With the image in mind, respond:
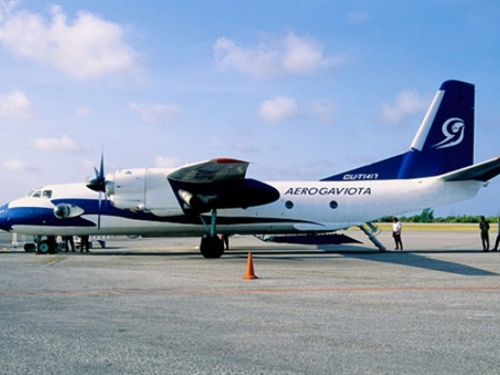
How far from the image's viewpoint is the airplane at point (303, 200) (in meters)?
20.5

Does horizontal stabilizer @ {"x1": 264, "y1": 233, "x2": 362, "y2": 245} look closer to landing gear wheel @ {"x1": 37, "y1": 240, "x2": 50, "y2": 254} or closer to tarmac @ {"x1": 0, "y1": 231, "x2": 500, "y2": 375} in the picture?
tarmac @ {"x1": 0, "y1": 231, "x2": 500, "y2": 375}

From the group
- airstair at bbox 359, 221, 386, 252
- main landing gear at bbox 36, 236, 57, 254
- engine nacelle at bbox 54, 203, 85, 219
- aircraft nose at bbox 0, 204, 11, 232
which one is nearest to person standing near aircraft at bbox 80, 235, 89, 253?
main landing gear at bbox 36, 236, 57, 254

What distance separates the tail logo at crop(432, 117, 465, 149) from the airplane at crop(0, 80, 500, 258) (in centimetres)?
4

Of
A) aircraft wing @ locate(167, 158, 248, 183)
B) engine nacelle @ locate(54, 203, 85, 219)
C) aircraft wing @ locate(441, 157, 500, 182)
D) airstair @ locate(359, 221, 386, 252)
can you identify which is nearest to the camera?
aircraft wing @ locate(167, 158, 248, 183)

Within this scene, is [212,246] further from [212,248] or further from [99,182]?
[99,182]

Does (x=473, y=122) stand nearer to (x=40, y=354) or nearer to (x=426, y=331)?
Answer: (x=426, y=331)

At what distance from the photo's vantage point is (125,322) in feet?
24.2

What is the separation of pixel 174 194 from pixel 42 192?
621 centimetres

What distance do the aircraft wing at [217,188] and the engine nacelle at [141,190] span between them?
1.23ft

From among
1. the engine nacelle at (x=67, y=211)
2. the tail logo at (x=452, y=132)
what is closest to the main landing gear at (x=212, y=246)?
the engine nacelle at (x=67, y=211)

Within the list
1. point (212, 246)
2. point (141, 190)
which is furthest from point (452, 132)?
point (141, 190)

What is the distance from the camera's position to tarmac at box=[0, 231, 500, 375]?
5289 mm

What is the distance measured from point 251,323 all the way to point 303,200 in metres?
14.3

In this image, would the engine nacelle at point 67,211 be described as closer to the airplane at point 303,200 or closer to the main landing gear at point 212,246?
the airplane at point 303,200
